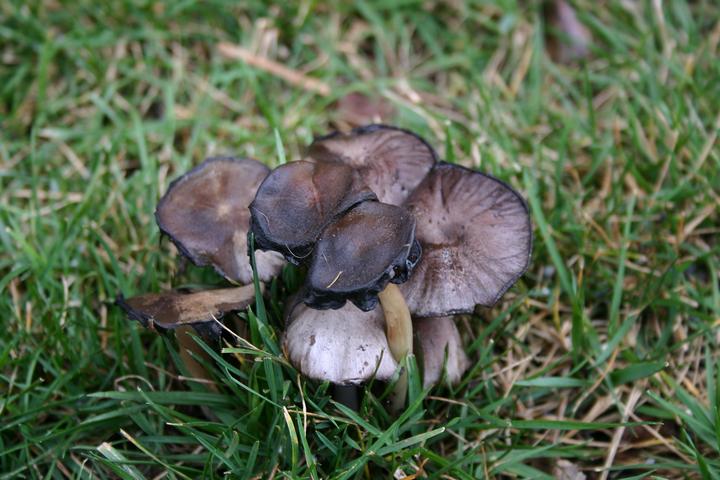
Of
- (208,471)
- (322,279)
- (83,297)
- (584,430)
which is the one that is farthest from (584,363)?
(83,297)

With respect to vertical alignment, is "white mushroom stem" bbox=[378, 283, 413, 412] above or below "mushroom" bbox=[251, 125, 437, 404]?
below

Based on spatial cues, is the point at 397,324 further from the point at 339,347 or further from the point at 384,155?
the point at 384,155

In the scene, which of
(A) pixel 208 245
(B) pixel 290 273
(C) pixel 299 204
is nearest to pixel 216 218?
(A) pixel 208 245

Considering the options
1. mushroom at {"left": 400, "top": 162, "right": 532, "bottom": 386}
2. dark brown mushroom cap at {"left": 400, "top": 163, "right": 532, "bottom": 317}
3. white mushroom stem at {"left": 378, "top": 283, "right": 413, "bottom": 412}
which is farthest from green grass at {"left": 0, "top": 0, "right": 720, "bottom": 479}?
dark brown mushroom cap at {"left": 400, "top": 163, "right": 532, "bottom": 317}

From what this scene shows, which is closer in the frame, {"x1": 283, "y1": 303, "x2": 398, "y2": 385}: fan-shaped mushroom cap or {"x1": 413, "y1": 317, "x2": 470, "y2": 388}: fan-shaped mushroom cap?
{"x1": 283, "y1": 303, "x2": 398, "y2": 385}: fan-shaped mushroom cap

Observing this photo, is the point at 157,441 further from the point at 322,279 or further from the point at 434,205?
the point at 434,205

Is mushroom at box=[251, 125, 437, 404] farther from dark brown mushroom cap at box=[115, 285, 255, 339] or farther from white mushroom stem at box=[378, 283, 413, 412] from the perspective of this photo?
dark brown mushroom cap at box=[115, 285, 255, 339]

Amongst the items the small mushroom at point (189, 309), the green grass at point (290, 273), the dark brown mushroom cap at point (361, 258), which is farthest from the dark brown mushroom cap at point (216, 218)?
the dark brown mushroom cap at point (361, 258)
